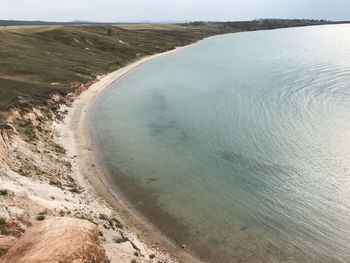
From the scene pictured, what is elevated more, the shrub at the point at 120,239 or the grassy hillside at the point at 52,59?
the grassy hillside at the point at 52,59

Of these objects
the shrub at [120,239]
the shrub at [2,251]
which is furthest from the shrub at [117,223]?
the shrub at [2,251]

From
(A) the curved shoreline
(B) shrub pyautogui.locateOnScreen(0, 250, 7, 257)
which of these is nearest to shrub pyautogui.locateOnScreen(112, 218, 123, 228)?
(A) the curved shoreline

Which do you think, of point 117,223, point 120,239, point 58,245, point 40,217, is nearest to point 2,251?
point 58,245

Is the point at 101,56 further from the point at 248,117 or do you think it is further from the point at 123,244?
the point at 123,244

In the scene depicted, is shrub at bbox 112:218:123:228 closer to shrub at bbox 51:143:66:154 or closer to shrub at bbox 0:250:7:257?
shrub at bbox 0:250:7:257

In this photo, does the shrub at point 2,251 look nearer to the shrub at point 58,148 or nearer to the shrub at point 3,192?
the shrub at point 3,192

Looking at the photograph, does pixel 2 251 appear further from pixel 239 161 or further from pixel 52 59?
pixel 52 59
